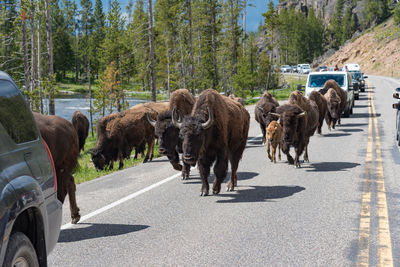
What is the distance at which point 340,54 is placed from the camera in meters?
119

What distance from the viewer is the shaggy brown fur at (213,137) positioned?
27.0 feet

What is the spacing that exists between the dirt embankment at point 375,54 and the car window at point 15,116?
8557 centimetres

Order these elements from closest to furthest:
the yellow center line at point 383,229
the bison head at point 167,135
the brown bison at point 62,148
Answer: the yellow center line at point 383,229 → the brown bison at point 62,148 → the bison head at point 167,135

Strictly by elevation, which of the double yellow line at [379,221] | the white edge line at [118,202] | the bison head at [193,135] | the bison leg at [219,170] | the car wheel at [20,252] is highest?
the bison head at [193,135]

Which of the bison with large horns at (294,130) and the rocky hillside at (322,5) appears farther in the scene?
the rocky hillside at (322,5)

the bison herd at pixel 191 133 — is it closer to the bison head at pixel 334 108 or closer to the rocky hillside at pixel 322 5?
the bison head at pixel 334 108

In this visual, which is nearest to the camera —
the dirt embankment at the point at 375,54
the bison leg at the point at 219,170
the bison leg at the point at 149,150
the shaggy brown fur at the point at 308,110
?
the bison leg at the point at 219,170

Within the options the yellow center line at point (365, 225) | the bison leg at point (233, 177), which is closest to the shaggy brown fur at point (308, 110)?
the yellow center line at point (365, 225)

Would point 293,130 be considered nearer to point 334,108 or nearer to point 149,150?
point 149,150

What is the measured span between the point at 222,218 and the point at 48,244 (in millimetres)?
3202

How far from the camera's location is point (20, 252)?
359 centimetres

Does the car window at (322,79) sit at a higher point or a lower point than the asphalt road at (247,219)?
higher

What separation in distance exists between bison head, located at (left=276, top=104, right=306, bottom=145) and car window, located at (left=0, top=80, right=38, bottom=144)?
8.20 meters

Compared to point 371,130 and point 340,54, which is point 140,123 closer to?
point 371,130
